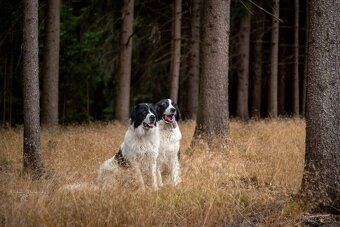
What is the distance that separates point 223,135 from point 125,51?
7.19 metres

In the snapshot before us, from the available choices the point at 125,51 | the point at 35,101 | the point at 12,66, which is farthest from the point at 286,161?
the point at 12,66

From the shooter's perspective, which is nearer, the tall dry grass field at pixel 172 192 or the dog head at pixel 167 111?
the tall dry grass field at pixel 172 192

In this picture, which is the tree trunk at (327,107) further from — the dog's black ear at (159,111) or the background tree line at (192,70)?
the dog's black ear at (159,111)

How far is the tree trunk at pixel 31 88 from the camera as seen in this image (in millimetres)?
7875

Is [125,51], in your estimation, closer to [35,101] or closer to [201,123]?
[201,123]

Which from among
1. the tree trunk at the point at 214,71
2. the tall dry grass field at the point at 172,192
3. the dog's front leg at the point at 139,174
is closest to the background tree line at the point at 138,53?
the tree trunk at the point at 214,71

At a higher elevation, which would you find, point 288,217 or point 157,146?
point 157,146

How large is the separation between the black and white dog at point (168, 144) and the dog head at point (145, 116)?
0.54 m

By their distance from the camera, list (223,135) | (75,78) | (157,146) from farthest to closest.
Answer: (75,78)
(223,135)
(157,146)

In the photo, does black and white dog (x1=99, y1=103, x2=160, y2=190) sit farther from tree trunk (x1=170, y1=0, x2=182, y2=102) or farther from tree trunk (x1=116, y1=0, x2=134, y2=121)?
tree trunk (x1=170, y1=0, x2=182, y2=102)

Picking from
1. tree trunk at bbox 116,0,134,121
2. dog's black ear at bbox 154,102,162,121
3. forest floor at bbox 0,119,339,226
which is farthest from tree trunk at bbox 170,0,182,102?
dog's black ear at bbox 154,102,162,121

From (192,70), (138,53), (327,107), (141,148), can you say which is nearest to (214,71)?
(141,148)

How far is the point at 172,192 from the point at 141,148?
132 centimetres

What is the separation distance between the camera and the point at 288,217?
18.6 ft
